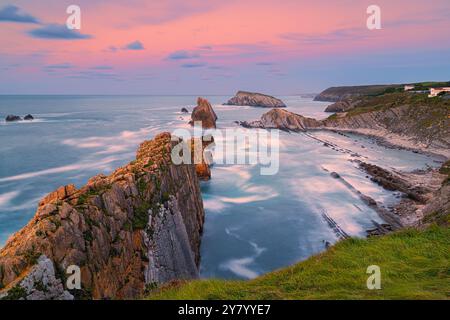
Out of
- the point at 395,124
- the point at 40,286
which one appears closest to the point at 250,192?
the point at 40,286

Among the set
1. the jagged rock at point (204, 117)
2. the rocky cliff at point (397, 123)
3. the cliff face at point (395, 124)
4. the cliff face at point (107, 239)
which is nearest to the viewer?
the cliff face at point (107, 239)

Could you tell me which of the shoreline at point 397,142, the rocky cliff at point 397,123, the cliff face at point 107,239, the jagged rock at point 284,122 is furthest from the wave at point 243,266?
the jagged rock at point 284,122

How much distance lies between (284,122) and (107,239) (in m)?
144

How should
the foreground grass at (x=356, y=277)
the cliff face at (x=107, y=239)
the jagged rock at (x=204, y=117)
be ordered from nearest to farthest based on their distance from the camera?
the foreground grass at (x=356, y=277), the cliff face at (x=107, y=239), the jagged rock at (x=204, y=117)

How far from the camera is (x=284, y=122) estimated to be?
156 m

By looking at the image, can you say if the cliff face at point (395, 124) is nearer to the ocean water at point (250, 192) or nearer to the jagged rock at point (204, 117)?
the ocean water at point (250, 192)

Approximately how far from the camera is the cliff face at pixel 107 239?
44.4 feet

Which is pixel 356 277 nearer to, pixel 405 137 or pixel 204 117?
pixel 405 137

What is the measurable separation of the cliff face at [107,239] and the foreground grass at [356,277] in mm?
5054

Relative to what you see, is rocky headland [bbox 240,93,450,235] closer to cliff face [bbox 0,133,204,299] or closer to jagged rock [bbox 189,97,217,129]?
jagged rock [bbox 189,97,217,129]
